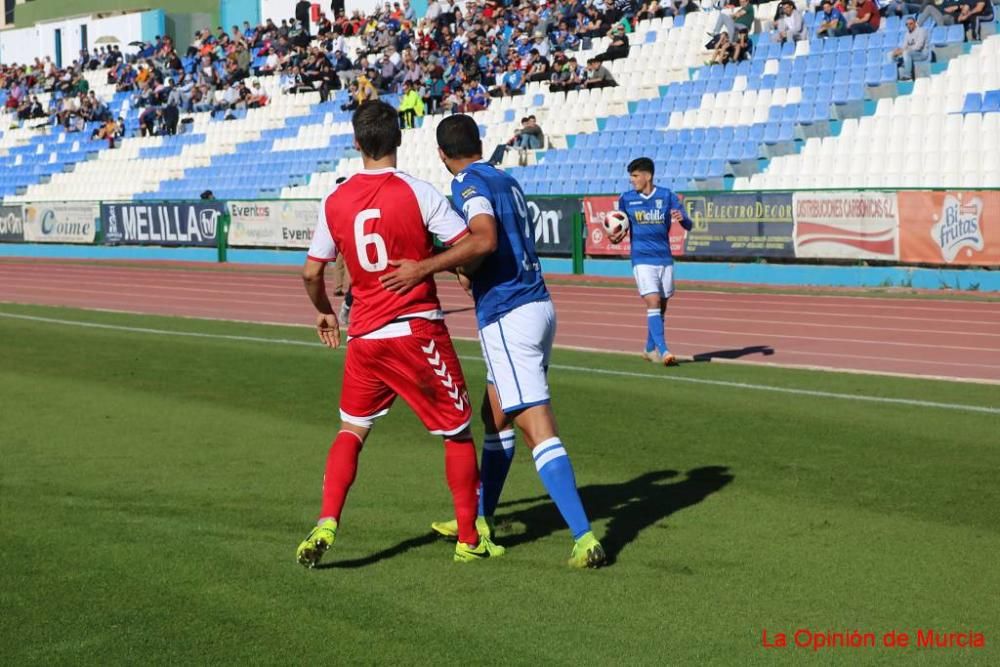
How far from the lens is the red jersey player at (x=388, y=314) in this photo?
236 inches

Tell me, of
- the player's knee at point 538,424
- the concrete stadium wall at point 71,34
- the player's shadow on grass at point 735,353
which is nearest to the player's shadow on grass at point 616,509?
the player's knee at point 538,424

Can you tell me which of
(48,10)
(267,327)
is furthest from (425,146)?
(48,10)

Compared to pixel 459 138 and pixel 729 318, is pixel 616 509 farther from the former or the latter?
pixel 729 318

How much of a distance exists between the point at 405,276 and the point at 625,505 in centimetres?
233

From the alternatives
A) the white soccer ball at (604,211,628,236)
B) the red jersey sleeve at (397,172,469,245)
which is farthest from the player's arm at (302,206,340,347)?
the white soccer ball at (604,211,628,236)

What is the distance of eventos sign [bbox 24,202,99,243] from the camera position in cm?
4194

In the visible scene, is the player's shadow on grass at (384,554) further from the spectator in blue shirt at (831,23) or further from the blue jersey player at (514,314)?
the spectator in blue shirt at (831,23)

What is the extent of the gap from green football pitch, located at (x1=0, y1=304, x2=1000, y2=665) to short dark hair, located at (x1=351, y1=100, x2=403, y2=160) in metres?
1.98

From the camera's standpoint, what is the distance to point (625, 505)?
7.52m

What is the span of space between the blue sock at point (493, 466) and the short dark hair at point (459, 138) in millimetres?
1462

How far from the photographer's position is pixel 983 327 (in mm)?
17734

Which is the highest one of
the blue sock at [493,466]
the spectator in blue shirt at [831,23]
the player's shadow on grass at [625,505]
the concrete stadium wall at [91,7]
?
the concrete stadium wall at [91,7]

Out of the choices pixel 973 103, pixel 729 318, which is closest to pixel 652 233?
pixel 729 318

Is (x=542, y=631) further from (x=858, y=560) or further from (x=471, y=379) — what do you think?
(x=471, y=379)
